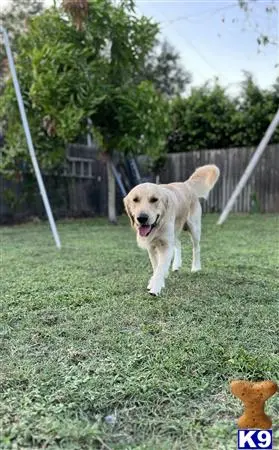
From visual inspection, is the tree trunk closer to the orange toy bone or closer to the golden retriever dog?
the golden retriever dog

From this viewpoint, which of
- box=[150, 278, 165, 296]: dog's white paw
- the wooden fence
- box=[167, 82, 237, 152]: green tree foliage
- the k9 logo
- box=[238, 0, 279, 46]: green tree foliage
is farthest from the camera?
box=[167, 82, 237, 152]: green tree foliage

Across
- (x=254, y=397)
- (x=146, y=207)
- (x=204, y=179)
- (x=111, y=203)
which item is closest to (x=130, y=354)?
(x=254, y=397)

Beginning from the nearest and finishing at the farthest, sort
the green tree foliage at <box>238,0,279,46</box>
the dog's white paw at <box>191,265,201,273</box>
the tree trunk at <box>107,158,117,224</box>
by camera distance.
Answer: the dog's white paw at <box>191,265,201,273</box> → the green tree foliage at <box>238,0,279,46</box> → the tree trunk at <box>107,158,117,224</box>

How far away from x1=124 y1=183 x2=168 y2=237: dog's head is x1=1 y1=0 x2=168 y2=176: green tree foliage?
18.3 ft

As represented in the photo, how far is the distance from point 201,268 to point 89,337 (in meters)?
2.11

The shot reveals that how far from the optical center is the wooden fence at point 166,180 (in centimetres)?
1089

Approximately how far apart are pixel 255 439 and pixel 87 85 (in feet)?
26.8

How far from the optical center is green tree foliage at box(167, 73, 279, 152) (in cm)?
1152

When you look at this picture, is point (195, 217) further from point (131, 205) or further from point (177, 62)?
point (177, 62)

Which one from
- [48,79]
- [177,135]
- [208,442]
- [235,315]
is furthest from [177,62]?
[208,442]

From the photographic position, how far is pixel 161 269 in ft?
10.3

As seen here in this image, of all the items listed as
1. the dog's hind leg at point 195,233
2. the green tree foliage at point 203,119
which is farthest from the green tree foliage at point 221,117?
the dog's hind leg at point 195,233

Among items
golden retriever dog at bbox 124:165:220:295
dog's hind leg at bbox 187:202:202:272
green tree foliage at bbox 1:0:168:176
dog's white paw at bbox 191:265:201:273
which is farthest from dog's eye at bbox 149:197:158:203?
green tree foliage at bbox 1:0:168:176

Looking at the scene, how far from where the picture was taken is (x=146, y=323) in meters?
2.45
